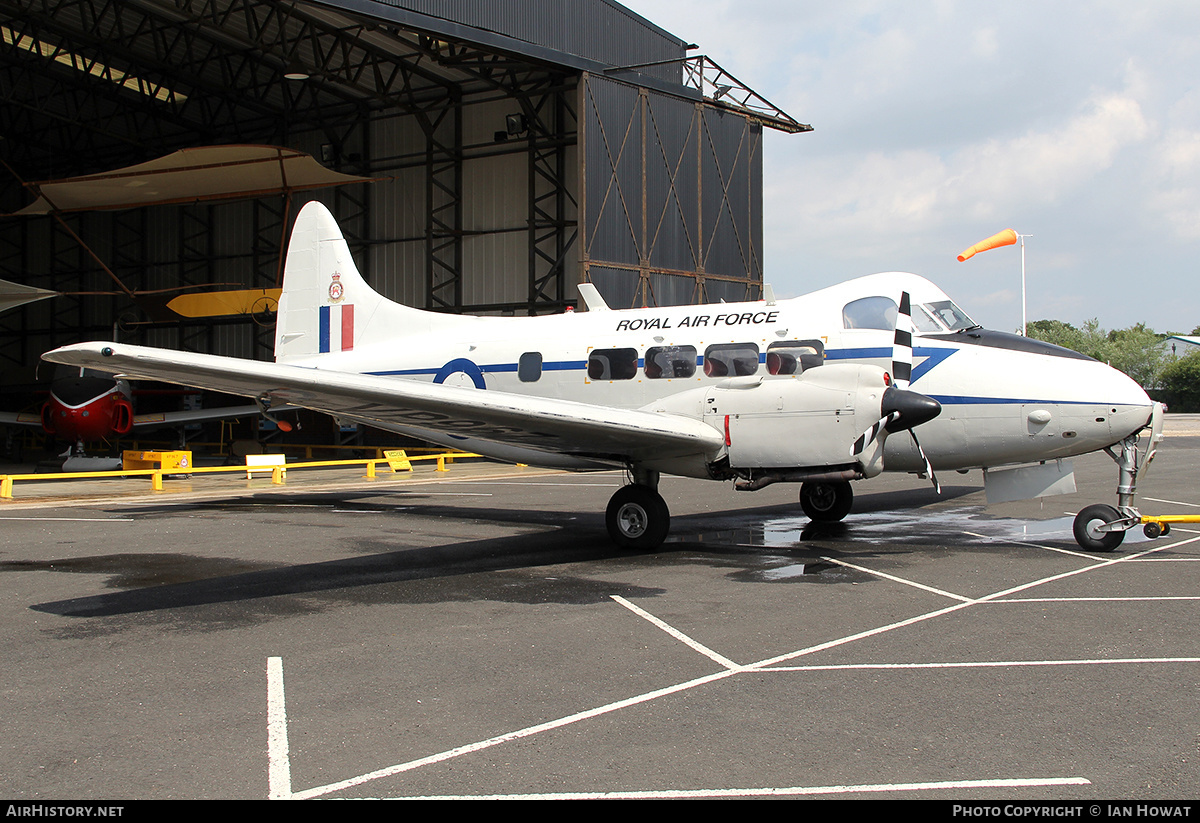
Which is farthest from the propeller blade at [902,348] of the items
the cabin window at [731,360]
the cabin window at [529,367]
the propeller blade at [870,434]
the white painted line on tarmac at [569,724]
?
the cabin window at [529,367]

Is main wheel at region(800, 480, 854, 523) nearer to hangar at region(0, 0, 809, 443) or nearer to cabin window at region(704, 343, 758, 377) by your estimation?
cabin window at region(704, 343, 758, 377)

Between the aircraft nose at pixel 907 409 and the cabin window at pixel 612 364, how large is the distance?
152 inches

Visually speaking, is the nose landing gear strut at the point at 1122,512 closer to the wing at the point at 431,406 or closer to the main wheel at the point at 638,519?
the wing at the point at 431,406

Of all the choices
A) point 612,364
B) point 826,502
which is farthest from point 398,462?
point 826,502

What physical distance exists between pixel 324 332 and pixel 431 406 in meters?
6.96

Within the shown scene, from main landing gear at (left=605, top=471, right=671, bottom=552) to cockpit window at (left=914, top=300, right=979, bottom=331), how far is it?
4.33 m

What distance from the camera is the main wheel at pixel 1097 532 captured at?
10.7 meters

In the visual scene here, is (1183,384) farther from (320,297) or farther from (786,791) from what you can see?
(786,791)

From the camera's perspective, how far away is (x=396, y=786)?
14.3 feet

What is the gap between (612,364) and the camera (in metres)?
13.0

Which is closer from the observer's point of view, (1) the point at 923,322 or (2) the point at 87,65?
(1) the point at 923,322

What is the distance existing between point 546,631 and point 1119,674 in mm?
4225

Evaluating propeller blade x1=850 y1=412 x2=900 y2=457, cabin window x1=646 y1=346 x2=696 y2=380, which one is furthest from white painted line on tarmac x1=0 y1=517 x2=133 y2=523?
propeller blade x1=850 y1=412 x2=900 y2=457

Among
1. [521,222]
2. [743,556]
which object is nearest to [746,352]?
[743,556]
